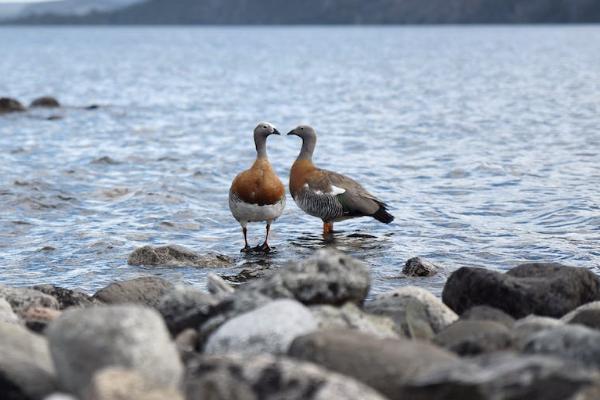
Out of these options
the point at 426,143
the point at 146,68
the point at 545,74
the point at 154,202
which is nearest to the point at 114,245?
the point at 154,202

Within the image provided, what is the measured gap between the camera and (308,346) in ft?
20.6

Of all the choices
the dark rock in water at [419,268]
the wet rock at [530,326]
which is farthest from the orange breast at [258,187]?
the wet rock at [530,326]

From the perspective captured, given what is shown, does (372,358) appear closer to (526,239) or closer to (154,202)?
(526,239)

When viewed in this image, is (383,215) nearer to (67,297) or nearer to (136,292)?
(136,292)

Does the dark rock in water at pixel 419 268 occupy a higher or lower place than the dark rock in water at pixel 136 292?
lower

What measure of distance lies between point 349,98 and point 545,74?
18.0 m

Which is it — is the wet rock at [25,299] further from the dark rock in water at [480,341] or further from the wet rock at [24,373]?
the dark rock in water at [480,341]

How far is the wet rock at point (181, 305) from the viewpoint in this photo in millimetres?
7863

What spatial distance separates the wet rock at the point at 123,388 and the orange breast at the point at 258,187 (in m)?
8.48

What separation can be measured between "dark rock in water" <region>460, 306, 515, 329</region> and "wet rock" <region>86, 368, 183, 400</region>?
11.5 feet

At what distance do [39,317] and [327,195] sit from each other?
7.55m

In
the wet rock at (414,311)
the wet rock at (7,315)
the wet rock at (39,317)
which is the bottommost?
the wet rock at (39,317)

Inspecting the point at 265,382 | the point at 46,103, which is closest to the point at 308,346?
the point at 265,382

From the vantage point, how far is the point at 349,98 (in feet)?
155
